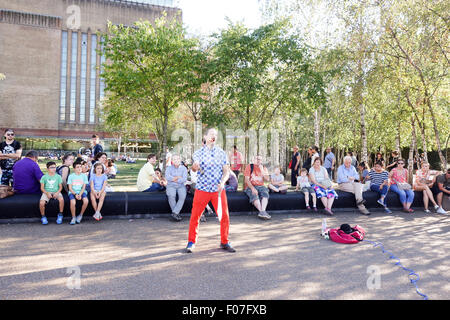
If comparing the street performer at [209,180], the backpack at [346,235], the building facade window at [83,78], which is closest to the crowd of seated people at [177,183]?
the street performer at [209,180]

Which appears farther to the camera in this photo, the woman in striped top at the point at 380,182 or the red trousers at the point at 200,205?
the woman in striped top at the point at 380,182

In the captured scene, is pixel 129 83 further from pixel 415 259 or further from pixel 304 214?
pixel 415 259

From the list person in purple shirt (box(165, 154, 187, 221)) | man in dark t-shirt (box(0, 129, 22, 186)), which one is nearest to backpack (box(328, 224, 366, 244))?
person in purple shirt (box(165, 154, 187, 221))

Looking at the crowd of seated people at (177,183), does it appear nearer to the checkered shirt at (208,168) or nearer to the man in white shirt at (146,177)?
the man in white shirt at (146,177)

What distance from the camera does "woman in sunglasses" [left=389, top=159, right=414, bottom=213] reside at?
939cm

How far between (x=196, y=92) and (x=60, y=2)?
5853 cm

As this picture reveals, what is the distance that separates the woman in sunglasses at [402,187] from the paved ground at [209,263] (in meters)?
2.36

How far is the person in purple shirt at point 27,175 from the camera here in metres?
7.30

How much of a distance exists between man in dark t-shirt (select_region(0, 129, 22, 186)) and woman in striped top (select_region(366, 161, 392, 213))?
9932mm

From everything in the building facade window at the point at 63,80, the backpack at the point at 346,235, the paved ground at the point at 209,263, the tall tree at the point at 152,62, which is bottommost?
the paved ground at the point at 209,263

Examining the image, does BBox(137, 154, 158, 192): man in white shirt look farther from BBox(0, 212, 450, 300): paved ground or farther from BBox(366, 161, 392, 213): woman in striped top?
BBox(366, 161, 392, 213): woman in striped top

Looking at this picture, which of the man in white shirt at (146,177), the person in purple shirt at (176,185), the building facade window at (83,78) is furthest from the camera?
the building facade window at (83,78)

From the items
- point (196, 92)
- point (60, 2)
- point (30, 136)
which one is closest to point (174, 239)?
point (196, 92)

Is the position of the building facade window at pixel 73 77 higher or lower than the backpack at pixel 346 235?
higher
